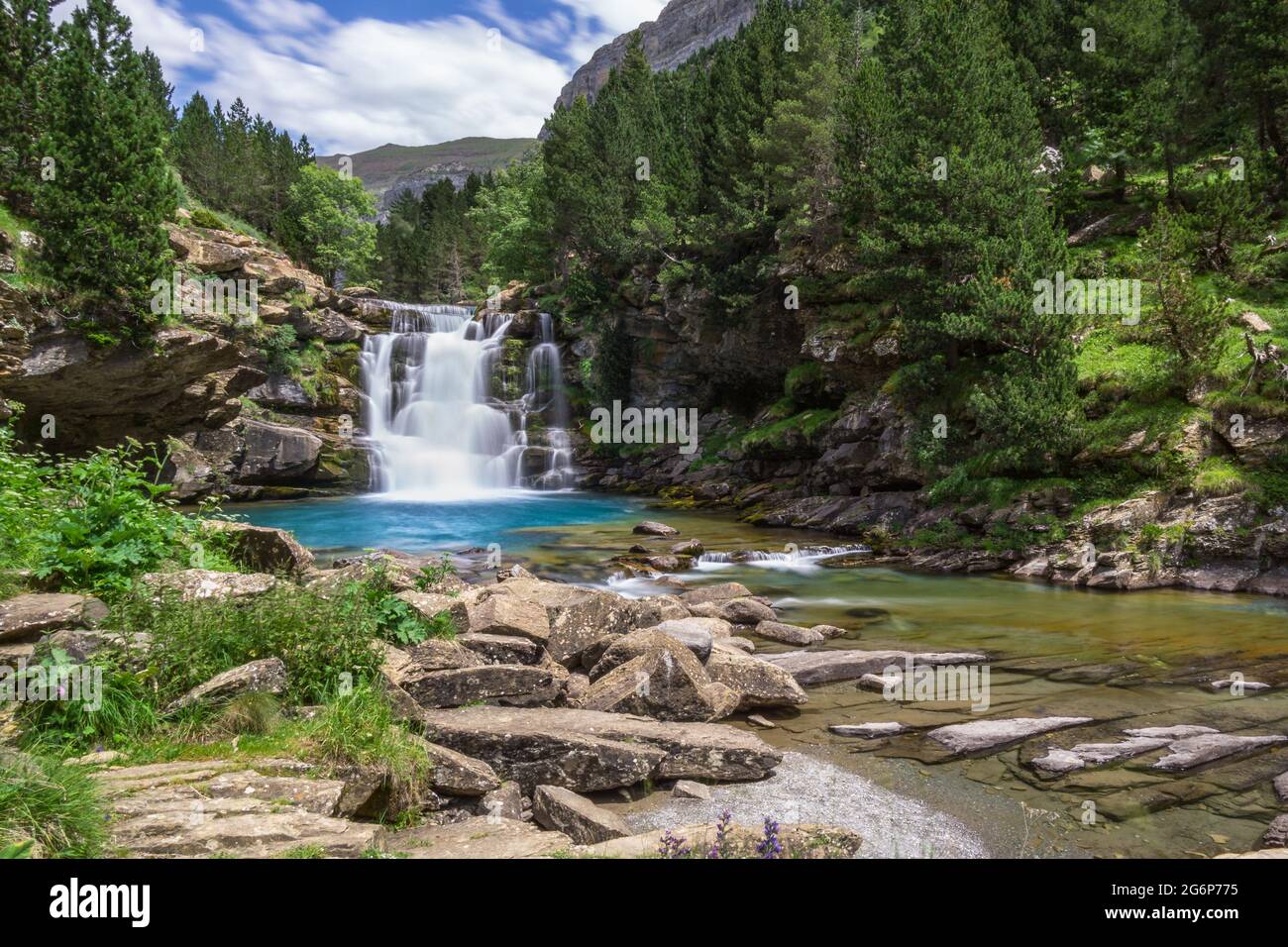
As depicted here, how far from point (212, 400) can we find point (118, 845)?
111 ft

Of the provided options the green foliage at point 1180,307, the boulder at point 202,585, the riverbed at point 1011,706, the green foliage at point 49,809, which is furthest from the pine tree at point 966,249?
the green foliage at point 49,809

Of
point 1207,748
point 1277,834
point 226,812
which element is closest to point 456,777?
point 226,812

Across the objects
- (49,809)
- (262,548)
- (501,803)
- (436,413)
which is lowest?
(501,803)

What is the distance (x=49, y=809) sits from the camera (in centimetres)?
425

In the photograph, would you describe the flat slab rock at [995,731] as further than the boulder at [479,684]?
Yes

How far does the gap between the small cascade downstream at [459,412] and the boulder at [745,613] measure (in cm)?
2762

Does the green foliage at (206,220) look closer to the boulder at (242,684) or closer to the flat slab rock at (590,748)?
the boulder at (242,684)

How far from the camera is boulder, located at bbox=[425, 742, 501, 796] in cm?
657

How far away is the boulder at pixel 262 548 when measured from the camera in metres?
10.4

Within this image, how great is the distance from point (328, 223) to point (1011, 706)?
76822mm

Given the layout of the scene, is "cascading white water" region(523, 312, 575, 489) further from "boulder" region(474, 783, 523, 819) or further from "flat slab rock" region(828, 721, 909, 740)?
"boulder" region(474, 783, 523, 819)

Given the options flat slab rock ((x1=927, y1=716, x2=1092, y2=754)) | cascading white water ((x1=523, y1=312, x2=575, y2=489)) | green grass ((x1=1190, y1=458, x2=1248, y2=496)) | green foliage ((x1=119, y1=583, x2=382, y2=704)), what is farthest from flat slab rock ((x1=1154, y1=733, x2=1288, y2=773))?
cascading white water ((x1=523, y1=312, x2=575, y2=489))

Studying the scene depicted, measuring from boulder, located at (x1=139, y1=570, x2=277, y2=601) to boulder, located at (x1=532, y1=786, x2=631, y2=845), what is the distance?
3809 mm

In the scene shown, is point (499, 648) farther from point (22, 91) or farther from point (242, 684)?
point (22, 91)
